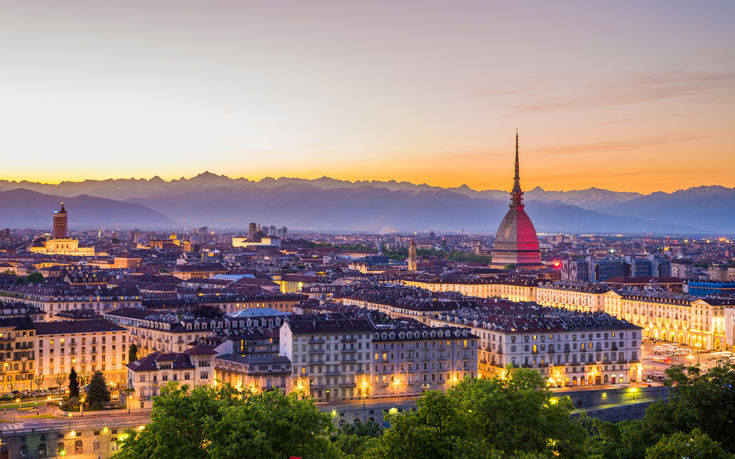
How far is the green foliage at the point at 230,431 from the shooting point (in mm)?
46250

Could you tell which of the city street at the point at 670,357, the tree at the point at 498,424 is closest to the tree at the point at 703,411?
the tree at the point at 498,424

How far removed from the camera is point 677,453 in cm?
4831

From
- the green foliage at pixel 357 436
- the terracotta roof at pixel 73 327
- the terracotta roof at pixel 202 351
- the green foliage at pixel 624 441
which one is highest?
the terracotta roof at pixel 73 327

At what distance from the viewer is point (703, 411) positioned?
2395 inches

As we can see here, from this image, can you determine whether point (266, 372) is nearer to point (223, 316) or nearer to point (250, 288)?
point (223, 316)

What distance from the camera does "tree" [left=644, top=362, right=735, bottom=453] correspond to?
196 ft

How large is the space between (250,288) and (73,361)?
59858 millimetres

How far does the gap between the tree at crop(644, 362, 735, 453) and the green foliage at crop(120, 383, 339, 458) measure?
23.4 m

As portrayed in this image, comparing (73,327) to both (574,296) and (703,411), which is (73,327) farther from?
(574,296)

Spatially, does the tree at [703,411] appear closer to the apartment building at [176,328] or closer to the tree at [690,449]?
the tree at [690,449]

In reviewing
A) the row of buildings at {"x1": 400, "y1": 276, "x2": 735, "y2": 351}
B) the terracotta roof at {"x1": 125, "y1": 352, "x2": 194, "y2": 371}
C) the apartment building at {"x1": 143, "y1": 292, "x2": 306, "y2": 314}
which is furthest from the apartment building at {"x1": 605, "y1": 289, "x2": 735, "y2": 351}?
the terracotta roof at {"x1": 125, "y1": 352, "x2": 194, "y2": 371}

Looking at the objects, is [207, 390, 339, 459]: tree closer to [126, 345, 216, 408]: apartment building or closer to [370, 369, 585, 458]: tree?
[370, 369, 585, 458]: tree

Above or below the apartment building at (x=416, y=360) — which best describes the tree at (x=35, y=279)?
above

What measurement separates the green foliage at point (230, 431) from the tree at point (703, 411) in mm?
23396
